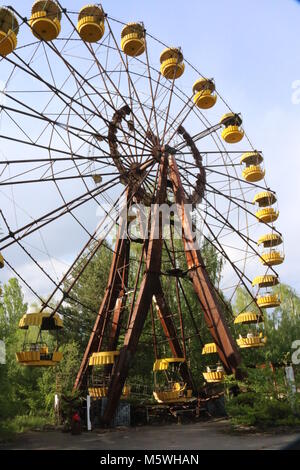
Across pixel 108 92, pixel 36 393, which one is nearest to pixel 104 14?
pixel 108 92

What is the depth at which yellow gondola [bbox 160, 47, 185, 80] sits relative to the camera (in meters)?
20.4

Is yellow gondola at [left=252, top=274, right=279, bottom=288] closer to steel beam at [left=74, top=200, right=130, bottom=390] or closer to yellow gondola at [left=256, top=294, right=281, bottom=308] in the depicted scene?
yellow gondola at [left=256, top=294, right=281, bottom=308]

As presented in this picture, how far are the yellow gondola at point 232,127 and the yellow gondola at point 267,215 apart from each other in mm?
3793

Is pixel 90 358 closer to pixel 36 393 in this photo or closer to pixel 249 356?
pixel 36 393

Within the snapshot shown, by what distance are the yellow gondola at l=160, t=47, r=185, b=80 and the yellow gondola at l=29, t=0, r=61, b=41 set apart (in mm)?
7272

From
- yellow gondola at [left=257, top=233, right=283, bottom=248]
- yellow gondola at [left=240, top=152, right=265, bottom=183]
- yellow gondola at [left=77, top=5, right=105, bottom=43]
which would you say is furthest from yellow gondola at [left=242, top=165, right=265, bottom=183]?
yellow gondola at [left=77, top=5, right=105, bottom=43]

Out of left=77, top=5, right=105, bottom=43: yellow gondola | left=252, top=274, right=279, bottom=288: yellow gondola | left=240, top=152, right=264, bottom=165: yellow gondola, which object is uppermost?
left=77, top=5, right=105, bottom=43: yellow gondola

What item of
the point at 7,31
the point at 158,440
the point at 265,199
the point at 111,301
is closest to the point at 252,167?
the point at 265,199

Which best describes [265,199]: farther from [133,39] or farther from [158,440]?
[158,440]

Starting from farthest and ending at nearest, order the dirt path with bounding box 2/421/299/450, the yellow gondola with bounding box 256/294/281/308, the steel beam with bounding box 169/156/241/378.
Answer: the yellow gondola with bounding box 256/294/281/308
the steel beam with bounding box 169/156/241/378
the dirt path with bounding box 2/421/299/450

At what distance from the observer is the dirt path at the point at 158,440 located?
9.33m

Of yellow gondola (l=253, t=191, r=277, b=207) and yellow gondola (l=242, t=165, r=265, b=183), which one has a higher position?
yellow gondola (l=242, t=165, r=265, b=183)

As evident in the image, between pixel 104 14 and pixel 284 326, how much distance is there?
78.0 feet

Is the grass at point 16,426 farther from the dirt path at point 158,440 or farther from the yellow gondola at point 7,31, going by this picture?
the yellow gondola at point 7,31
